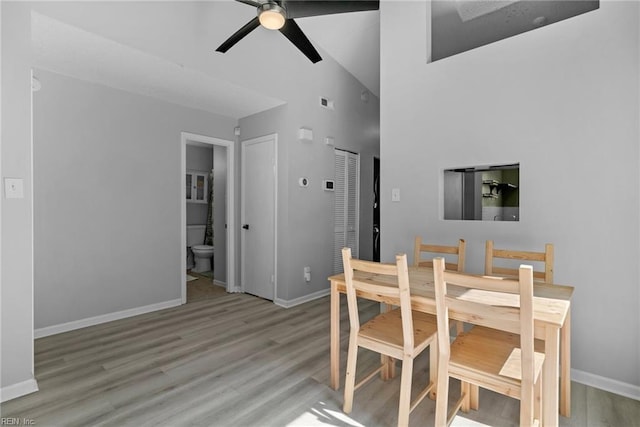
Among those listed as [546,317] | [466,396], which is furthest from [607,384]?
[546,317]

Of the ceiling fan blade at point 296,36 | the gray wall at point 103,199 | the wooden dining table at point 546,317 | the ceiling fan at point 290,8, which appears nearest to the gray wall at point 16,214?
the gray wall at point 103,199

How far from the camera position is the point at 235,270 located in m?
4.38

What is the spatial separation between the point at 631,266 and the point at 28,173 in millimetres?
3864

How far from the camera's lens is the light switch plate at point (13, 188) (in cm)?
192

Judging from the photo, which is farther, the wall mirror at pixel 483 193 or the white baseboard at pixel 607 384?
the wall mirror at pixel 483 193

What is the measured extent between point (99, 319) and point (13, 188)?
1778 millimetres

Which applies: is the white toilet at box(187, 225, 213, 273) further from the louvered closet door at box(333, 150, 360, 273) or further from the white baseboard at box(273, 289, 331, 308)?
the louvered closet door at box(333, 150, 360, 273)

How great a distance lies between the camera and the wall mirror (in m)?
2.61

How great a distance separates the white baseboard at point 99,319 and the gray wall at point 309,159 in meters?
1.31

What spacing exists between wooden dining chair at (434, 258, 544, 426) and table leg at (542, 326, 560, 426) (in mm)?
49

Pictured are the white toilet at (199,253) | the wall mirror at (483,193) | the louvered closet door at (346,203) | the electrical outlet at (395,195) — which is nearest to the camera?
the wall mirror at (483,193)

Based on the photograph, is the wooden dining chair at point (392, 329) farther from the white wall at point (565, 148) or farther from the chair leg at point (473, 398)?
the white wall at point (565, 148)

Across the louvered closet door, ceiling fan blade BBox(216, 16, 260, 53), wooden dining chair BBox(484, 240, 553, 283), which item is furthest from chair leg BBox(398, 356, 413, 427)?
the louvered closet door

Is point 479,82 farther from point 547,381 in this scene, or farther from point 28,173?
point 28,173
